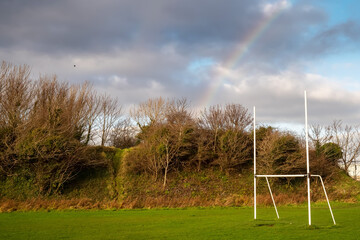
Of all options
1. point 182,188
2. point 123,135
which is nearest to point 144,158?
point 182,188

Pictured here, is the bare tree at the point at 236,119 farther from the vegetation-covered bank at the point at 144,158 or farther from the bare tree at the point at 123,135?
the bare tree at the point at 123,135

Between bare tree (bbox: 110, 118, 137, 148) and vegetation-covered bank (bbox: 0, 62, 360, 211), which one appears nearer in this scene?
vegetation-covered bank (bbox: 0, 62, 360, 211)

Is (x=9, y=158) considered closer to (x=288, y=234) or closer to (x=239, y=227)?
(x=239, y=227)

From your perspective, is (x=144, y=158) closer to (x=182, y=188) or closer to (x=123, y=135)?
(x=182, y=188)

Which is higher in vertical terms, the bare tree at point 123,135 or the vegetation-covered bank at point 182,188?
the bare tree at point 123,135

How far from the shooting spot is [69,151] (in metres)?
35.1

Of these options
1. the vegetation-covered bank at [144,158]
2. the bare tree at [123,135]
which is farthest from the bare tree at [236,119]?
the bare tree at [123,135]

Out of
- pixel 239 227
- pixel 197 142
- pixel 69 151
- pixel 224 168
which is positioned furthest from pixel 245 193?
pixel 239 227

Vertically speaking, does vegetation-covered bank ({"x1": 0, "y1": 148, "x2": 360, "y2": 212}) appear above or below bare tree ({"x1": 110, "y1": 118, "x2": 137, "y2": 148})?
below

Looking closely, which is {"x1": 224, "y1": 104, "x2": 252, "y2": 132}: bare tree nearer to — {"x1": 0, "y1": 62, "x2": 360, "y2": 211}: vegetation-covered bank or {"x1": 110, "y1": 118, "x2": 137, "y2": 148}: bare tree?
{"x1": 0, "y1": 62, "x2": 360, "y2": 211}: vegetation-covered bank

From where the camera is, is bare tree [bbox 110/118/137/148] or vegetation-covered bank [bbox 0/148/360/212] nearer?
vegetation-covered bank [bbox 0/148/360/212]

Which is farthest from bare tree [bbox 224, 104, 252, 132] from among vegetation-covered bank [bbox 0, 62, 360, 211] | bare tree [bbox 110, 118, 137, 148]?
bare tree [bbox 110, 118, 137, 148]

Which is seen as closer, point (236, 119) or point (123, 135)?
point (236, 119)

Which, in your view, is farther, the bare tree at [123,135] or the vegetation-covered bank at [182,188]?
the bare tree at [123,135]
